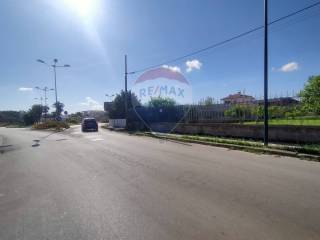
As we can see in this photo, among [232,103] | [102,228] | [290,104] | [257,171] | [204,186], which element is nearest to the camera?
[102,228]

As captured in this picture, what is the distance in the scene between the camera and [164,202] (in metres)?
5.59

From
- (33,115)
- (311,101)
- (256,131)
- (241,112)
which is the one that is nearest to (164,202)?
(256,131)

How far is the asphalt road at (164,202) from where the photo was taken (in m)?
4.30

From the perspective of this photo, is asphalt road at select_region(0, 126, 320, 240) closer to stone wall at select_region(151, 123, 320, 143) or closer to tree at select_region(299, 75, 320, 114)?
stone wall at select_region(151, 123, 320, 143)

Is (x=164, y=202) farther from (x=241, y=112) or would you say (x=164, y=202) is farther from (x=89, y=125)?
(x=89, y=125)

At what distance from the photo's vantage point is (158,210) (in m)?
5.14

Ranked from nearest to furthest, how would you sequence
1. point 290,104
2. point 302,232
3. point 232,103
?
1. point 302,232
2. point 290,104
3. point 232,103

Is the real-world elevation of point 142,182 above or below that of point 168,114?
below

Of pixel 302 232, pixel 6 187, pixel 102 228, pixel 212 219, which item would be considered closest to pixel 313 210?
pixel 302 232

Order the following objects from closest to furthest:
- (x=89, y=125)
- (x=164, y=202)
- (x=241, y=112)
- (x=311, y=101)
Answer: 1. (x=164, y=202)
2. (x=311, y=101)
3. (x=241, y=112)
4. (x=89, y=125)

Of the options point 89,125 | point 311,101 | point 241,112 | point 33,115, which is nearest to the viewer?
point 311,101

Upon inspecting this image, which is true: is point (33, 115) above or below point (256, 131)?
above

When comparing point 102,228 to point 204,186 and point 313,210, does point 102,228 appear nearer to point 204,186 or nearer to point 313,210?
point 204,186

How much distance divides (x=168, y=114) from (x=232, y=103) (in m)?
9.83
